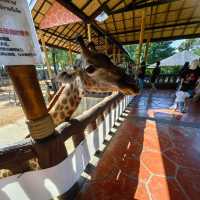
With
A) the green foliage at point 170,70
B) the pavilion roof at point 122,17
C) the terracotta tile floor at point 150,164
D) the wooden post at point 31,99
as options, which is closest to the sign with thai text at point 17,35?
the wooden post at point 31,99

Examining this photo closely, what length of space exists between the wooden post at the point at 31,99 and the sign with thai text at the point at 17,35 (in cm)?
12

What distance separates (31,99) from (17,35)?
16.3 inches

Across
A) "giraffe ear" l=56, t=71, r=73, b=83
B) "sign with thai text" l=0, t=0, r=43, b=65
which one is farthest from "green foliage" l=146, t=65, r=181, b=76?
"sign with thai text" l=0, t=0, r=43, b=65

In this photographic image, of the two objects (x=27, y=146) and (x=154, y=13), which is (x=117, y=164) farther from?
(x=154, y=13)

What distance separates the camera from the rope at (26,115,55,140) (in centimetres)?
105

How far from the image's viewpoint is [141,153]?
2.60 meters

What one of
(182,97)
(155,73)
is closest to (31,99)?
(182,97)

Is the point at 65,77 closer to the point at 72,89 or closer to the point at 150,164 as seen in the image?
the point at 72,89

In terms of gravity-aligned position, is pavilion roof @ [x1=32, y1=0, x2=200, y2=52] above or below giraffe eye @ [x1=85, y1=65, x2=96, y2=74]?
above

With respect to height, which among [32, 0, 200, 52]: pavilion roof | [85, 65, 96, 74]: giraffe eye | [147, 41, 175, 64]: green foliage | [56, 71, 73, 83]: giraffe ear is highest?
[147, 41, 175, 64]: green foliage

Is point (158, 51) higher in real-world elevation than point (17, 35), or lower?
higher

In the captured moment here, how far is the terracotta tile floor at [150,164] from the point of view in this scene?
1827mm

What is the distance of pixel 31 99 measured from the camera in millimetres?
994

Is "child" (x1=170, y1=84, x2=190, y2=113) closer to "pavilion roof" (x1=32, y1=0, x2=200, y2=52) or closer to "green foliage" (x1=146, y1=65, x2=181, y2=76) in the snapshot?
"pavilion roof" (x1=32, y1=0, x2=200, y2=52)
